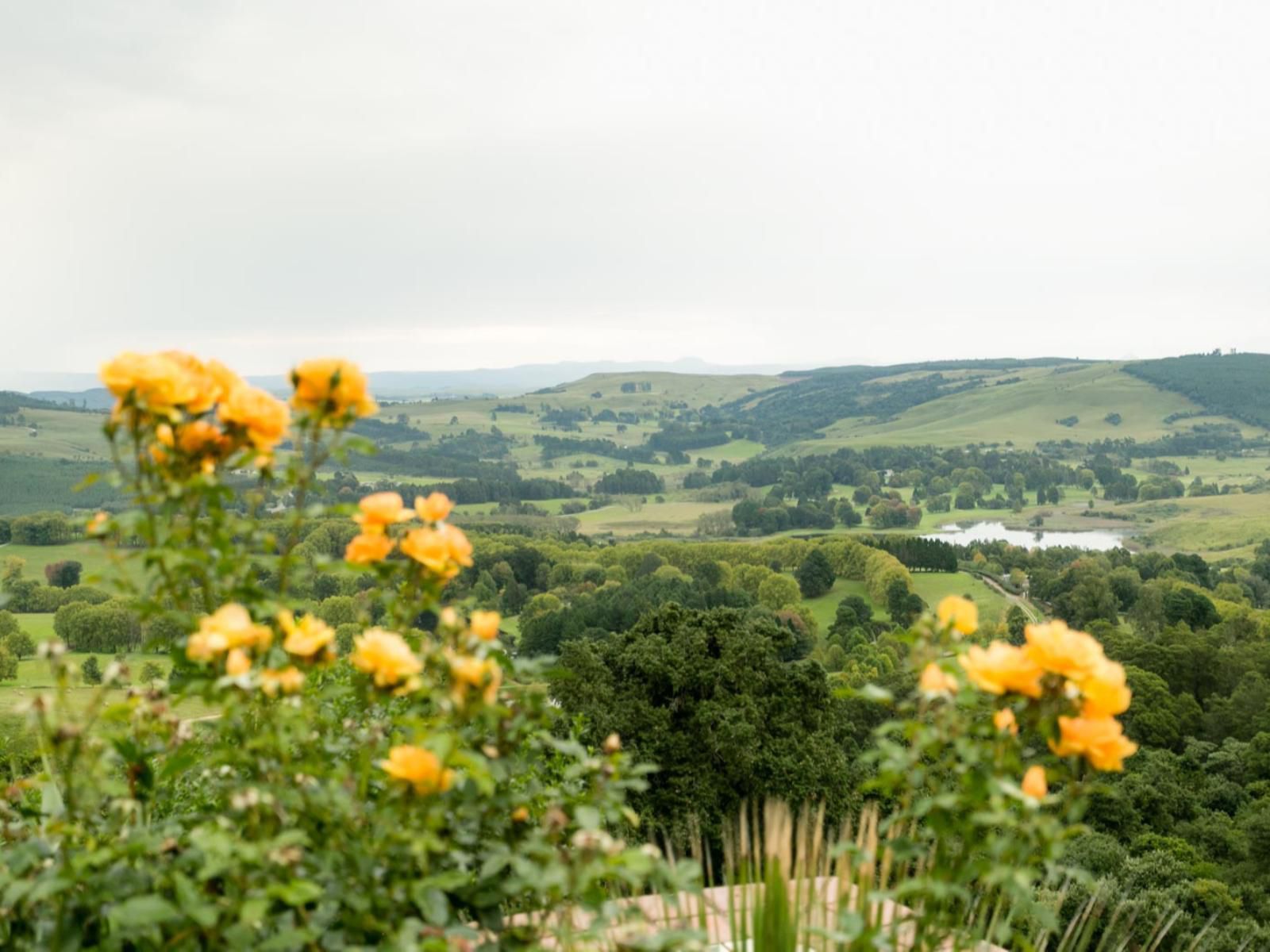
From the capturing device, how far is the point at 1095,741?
1.63 metres

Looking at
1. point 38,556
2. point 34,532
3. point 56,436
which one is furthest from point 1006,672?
point 56,436

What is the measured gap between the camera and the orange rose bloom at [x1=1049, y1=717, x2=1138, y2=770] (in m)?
1.61

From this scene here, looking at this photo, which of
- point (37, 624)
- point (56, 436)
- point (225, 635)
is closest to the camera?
point (225, 635)

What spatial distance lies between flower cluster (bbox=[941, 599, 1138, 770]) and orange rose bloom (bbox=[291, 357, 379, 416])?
1.37 m

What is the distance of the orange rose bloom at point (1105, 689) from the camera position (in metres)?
1.63

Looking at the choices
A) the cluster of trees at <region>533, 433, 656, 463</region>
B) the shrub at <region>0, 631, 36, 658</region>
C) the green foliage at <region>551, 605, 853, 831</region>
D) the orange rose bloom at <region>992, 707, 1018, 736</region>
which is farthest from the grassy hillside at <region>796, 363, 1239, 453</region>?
the orange rose bloom at <region>992, 707, 1018, 736</region>

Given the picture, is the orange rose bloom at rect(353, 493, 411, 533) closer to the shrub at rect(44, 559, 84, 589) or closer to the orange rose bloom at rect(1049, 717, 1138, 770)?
the orange rose bloom at rect(1049, 717, 1138, 770)

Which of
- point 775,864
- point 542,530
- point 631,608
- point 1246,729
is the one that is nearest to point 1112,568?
point 631,608

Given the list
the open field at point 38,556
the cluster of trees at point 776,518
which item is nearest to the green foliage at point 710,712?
the open field at point 38,556

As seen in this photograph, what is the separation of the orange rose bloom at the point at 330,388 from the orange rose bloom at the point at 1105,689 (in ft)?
5.00

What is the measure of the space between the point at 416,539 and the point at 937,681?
3.66 ft

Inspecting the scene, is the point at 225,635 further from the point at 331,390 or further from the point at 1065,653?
the point at 1065,653

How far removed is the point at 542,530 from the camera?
3821 inches

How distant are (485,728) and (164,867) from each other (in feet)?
2.36
